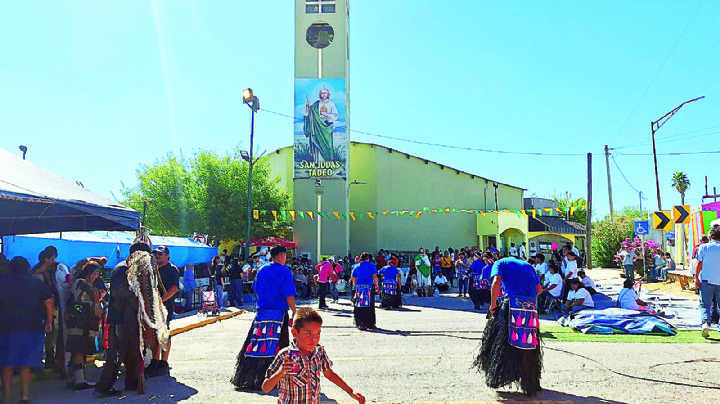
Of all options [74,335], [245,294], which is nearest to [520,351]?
[74,335]

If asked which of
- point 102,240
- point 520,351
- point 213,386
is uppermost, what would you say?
point 102,240

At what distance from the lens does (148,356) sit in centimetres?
743

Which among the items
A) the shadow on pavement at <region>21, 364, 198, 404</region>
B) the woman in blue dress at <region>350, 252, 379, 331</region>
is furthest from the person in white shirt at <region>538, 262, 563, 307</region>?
the shadow on pavement at <region>21, 364, 198, 404</region>

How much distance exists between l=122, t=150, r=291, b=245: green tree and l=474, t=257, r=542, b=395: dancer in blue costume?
87.9ft

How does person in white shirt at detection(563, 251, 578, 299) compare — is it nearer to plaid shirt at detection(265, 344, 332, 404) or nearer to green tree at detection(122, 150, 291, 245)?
plaid shirt at detection(265, 344, 332, 404)

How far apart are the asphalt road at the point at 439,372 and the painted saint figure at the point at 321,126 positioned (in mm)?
19465

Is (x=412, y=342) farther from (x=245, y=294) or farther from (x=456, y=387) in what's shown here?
(x=245, y=294)

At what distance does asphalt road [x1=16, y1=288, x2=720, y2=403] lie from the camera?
20.7ft

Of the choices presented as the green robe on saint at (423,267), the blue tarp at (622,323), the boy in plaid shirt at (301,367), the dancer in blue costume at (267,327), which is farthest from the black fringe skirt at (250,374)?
the green robe on saint at (423,267)

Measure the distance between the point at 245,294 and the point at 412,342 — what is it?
45.5 feet

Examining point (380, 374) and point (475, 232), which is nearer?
point (380, 374)

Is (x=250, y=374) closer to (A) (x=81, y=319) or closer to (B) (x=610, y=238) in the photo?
(A) (x=81, y=319)

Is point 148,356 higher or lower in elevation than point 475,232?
lower

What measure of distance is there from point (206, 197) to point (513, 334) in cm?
2787
